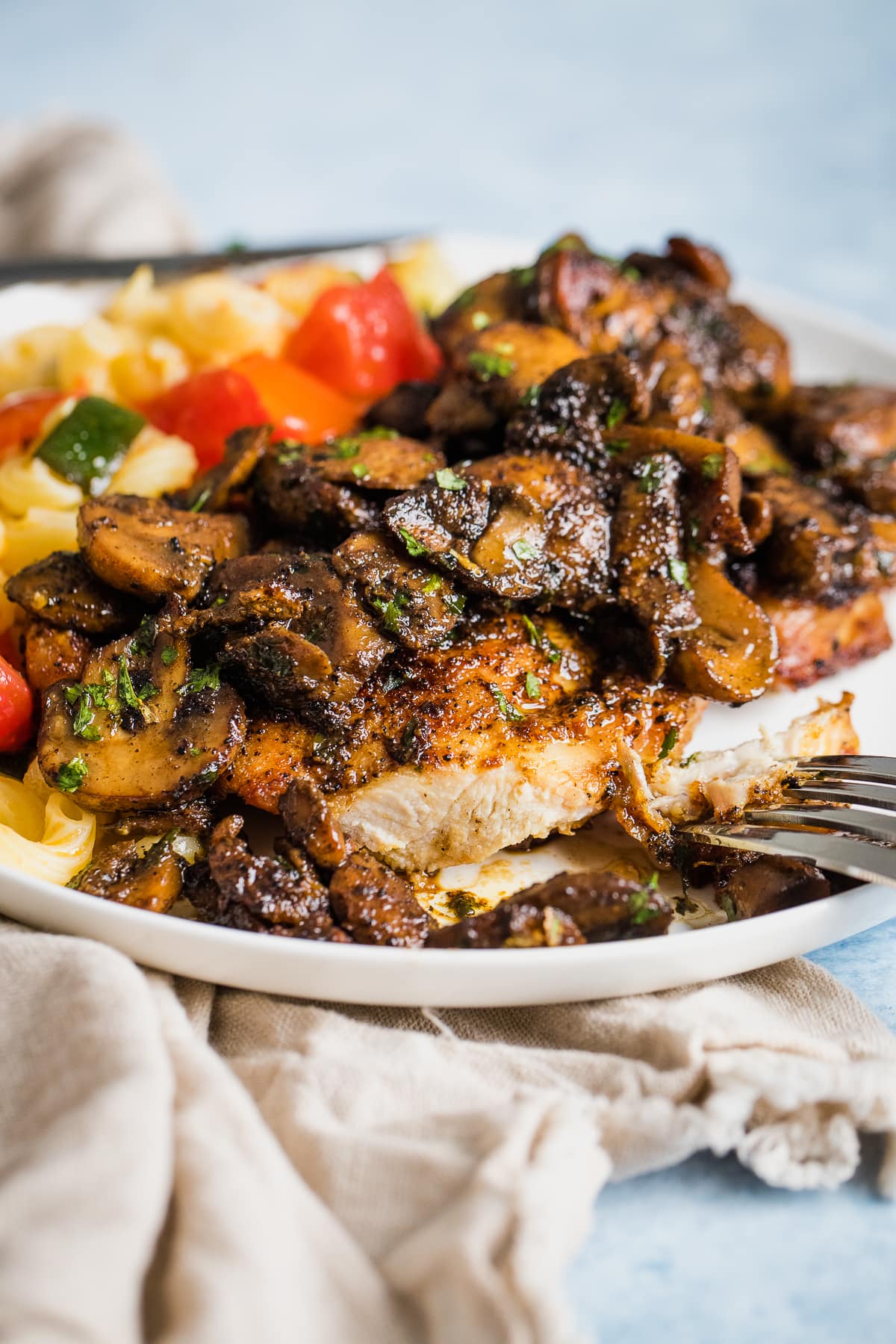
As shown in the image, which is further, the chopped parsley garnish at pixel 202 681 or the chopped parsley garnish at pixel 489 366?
the chopped parsley garnish at pixel 489 366

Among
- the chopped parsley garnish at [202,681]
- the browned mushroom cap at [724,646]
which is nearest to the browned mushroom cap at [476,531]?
the browned mushroom cap at [724,646]

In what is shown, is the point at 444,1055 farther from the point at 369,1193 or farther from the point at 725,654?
the point at 725,654

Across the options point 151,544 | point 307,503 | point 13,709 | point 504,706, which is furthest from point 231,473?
point 504,706

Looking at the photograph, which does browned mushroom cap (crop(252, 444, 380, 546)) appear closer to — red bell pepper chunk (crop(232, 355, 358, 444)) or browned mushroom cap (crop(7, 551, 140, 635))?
browned mushroom cap (crop(7, 551, 140, 635))

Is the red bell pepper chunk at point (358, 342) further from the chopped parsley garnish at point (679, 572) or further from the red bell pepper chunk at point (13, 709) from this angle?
the red bell pepper chunk at point (13, 709)

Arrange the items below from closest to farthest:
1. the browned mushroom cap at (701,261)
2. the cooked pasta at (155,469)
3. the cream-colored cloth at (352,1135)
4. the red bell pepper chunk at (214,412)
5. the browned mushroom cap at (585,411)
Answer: the cream-colored cloth at (352,1135) → the browned mushroom cap at (585,411) → the cooked pasta at (155,469) → the red bell pepper chunk at (214,412) → the browned mushroom cap at (701,261)

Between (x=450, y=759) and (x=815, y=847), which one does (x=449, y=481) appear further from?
(x=815, y=847)

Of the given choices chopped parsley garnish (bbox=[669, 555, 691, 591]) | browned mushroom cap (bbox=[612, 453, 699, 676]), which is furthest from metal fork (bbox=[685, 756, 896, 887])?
chopped parsley garnish (bbox=[669, 555, 691, 591])
